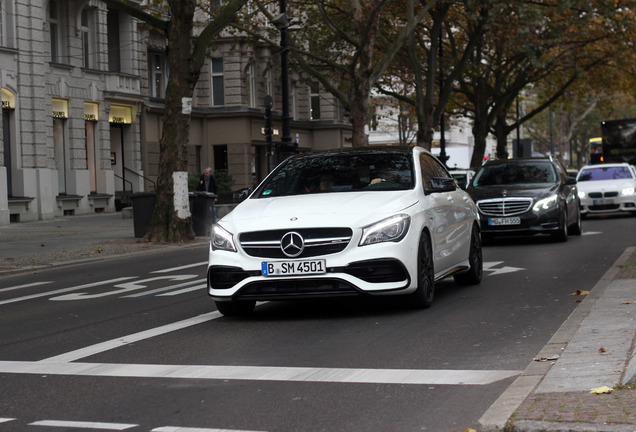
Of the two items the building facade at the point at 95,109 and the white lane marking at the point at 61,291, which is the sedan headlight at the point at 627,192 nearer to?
the building facade at the point at 95,109

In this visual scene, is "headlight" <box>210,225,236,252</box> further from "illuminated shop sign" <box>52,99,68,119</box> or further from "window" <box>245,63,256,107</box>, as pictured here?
"window" <box>245,63,256,107</box>

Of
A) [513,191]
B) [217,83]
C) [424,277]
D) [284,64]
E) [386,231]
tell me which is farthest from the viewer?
[217,83]

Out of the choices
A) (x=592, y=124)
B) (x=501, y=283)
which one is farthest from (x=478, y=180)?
(x=592, y=124)

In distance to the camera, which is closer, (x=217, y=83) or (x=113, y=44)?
(x=113, y=44)

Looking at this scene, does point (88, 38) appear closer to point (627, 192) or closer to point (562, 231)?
point (627, 192)

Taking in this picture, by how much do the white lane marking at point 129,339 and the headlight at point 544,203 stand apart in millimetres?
10017

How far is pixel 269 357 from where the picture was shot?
25.1ft

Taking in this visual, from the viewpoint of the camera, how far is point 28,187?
33.7 m

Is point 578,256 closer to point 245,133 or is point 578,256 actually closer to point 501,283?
point 501,283

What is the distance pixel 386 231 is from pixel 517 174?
459 inches

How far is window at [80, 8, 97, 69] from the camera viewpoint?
127 ft

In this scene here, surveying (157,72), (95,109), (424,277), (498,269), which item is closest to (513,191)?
(498,269)

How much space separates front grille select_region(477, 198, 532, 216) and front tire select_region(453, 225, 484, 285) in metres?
6.80

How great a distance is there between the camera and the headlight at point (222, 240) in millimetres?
9445
